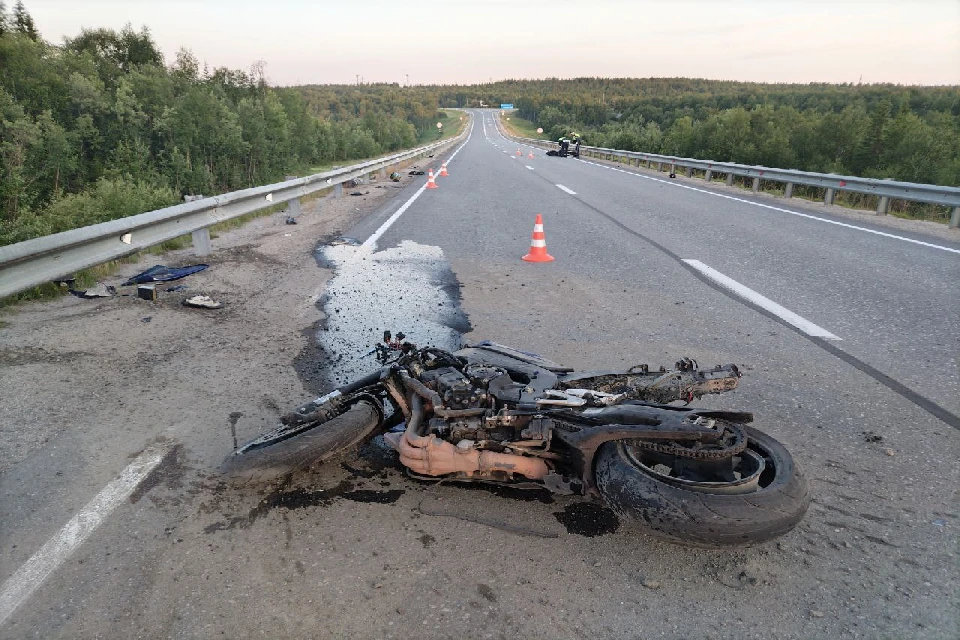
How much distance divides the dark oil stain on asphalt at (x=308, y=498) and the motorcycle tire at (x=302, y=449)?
0.35 ft

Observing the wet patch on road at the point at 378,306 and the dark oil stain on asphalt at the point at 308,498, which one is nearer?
the dark oil stain on asphalt at the point at 308,498

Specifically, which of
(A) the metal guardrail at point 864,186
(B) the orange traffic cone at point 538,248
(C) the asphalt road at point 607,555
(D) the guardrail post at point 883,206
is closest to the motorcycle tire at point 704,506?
(C) the asphalt road at point 607,555

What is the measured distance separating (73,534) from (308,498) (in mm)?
966

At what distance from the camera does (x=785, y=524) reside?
2.31 meters

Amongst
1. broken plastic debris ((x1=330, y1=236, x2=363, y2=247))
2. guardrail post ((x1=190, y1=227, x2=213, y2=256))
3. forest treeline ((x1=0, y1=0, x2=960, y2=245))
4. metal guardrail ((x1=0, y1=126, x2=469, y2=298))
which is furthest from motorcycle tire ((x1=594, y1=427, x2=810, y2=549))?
forest treeline ((x1=0, y1=0, x2=960, y2=245))

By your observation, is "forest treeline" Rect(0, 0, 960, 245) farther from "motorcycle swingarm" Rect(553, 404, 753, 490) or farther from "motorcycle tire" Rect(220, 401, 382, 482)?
"motorcycle swingarm" Rect(553, 404, 753, 490)

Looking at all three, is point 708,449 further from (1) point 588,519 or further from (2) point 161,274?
(2) point 161,274

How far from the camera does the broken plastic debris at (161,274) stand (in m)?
6.42

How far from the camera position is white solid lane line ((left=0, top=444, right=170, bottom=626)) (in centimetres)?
216

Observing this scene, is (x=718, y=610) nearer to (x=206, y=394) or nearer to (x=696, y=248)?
(x=206, y=394)

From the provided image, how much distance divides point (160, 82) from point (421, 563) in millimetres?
28793

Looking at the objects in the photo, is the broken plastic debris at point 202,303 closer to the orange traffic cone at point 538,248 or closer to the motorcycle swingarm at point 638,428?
the orange traffic cone at point 538,248

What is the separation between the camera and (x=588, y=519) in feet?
8.66

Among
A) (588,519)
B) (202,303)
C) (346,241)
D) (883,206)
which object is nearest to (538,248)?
(346,241)
